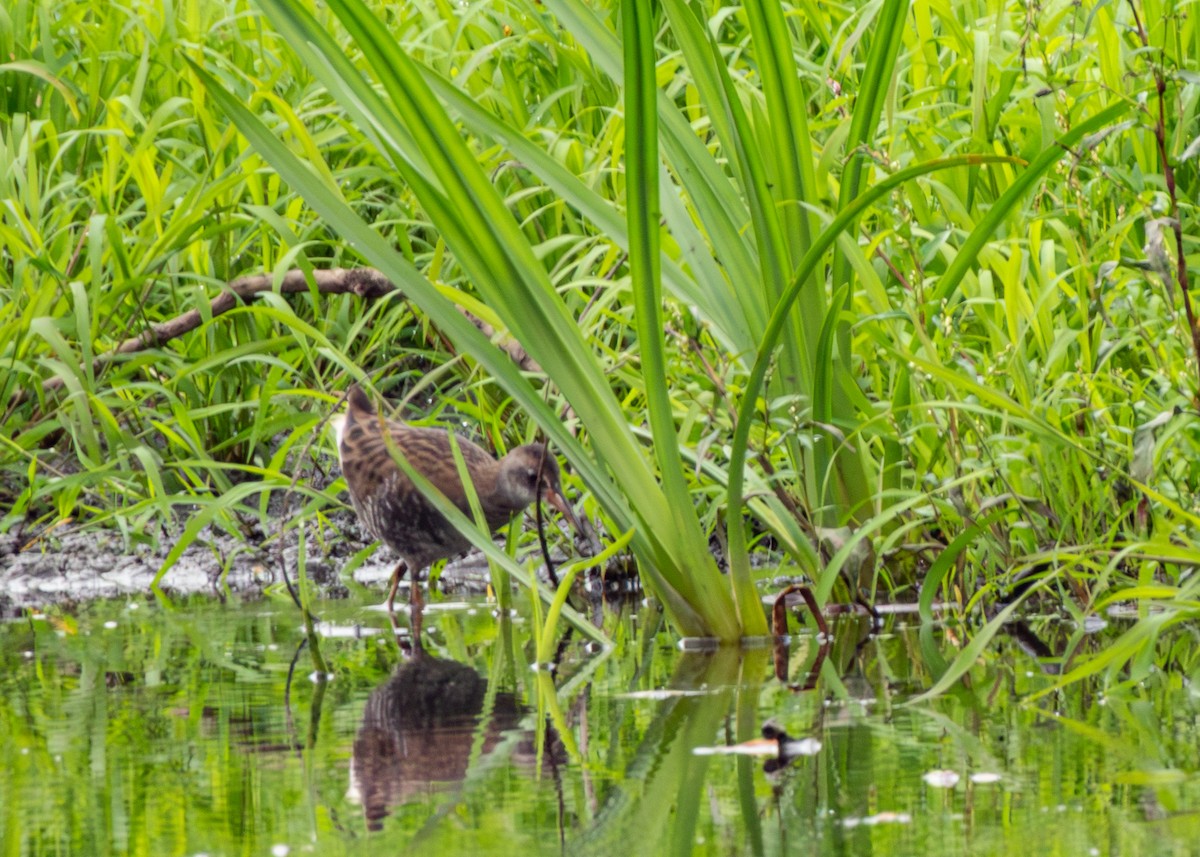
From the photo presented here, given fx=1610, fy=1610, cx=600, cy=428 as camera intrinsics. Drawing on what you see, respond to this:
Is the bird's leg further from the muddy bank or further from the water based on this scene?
the water

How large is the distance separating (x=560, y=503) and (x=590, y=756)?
210cm

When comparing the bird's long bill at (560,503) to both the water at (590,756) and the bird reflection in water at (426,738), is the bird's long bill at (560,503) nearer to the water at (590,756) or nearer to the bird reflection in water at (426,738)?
the water at (590,756)

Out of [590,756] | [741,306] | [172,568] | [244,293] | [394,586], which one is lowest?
[590,756]

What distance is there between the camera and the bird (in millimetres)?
4008

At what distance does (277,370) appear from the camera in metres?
4.62

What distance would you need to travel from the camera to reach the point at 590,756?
1.98 m

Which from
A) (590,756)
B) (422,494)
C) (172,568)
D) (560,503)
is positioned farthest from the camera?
(172,568)

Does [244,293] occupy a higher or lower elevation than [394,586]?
higher

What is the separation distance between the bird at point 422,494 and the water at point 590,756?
3.39 ft

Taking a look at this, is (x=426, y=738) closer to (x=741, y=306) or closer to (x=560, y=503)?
(x=741, y=306)

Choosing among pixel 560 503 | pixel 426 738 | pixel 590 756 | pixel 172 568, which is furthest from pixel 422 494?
pixel 590 756

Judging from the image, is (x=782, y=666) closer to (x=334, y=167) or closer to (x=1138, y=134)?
(x=1138, y=134)

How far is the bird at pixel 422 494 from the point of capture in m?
4.01

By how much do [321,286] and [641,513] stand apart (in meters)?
Answer: 2.30
